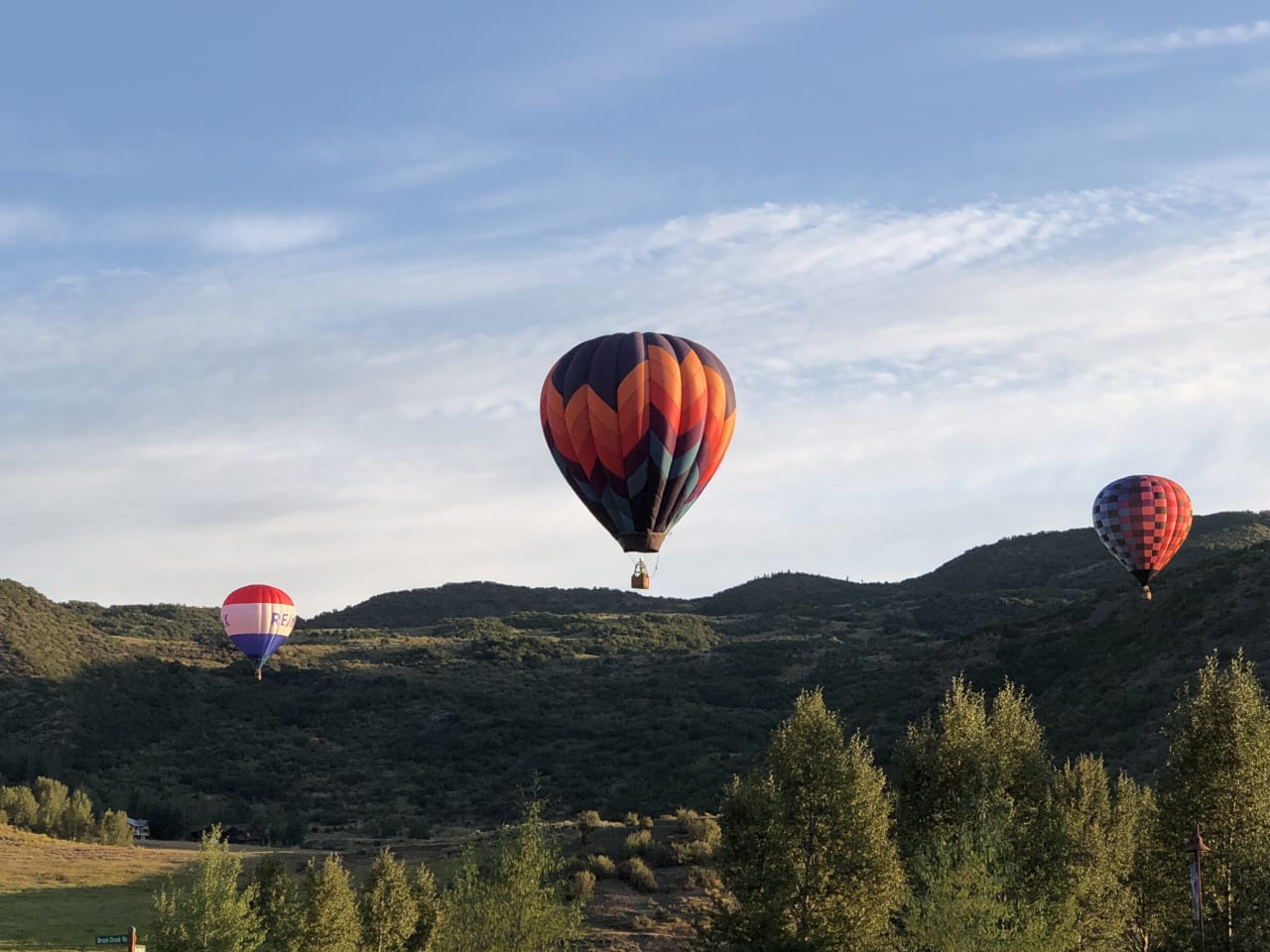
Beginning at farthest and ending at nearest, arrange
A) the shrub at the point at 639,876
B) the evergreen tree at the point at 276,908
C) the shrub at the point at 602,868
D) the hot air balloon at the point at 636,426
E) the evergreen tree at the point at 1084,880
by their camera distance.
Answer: the shrub at the point at 602,868, the shrub at the point at 639,876, the hot air balloon at the point at 636,426, the evergreen tree at the point at 276,908, the evergreen tree at the point at 1084,880

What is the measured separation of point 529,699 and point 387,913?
89.7 metres

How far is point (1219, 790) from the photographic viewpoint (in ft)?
144

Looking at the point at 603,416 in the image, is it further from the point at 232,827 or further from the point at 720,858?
the point at 232,827

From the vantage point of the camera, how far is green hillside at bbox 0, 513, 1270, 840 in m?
105

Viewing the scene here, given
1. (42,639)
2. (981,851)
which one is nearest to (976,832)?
(981,851)

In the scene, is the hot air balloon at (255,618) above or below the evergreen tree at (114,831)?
above

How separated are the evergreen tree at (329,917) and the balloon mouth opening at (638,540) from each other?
1503 cm

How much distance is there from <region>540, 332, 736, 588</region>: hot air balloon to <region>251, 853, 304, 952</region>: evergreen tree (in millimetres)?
16314

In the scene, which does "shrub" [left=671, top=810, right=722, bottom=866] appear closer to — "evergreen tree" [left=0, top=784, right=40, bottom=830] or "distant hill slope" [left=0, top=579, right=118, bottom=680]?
"evergreen tree" [left=0, top=784, right=40, bottom=830]

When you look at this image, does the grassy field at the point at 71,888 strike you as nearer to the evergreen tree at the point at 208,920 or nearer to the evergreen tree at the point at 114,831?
the evergreen tree at the point at 114,831

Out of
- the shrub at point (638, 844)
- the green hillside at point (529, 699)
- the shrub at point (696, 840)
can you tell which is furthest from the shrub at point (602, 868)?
the green hillside at point (529, 699)

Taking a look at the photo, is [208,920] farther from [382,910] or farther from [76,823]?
[76,823]

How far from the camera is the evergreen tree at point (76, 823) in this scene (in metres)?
94.1

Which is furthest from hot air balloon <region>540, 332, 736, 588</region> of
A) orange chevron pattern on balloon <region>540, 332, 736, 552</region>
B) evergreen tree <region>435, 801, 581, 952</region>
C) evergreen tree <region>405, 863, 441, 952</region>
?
evergreen tree <region>405, 863, 441, 952</region>
